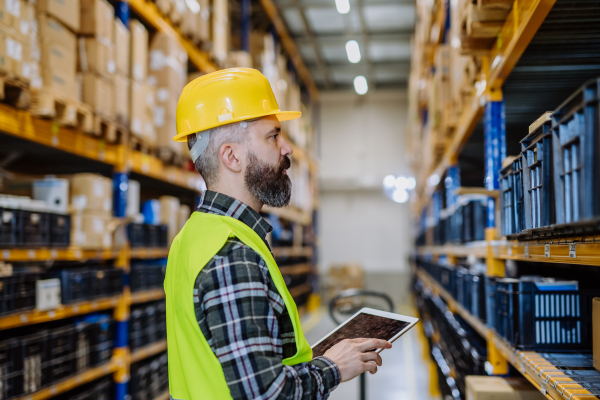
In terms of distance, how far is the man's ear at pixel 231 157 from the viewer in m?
1.82

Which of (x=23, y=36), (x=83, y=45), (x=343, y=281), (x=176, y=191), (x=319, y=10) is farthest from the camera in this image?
(x=343, y=281)

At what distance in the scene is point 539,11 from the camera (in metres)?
2.04

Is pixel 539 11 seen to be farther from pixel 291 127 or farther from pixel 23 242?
pixel 291 127

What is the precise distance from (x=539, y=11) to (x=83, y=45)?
321 cm

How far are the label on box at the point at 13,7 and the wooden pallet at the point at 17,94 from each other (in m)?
0.39

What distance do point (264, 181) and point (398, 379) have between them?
6106 millimetres

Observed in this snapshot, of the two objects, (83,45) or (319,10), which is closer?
(83,45)

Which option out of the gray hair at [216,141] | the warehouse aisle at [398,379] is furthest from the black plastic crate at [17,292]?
the warehouse aisle at [398,379]

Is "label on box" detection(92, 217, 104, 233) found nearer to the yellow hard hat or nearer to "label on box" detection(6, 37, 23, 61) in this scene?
"label on box" detection(6, 37, 23, 61)

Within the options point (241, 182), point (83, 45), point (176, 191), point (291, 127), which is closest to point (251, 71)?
point (241, 182)

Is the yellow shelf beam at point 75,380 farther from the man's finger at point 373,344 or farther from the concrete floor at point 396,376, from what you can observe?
the concrete floor at point 396,376

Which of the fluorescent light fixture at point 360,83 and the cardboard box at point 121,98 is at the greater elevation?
the fluorescent light fixture at point 360,83

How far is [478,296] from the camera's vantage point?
3.23 metres

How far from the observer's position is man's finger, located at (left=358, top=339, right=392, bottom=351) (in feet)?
5.80
